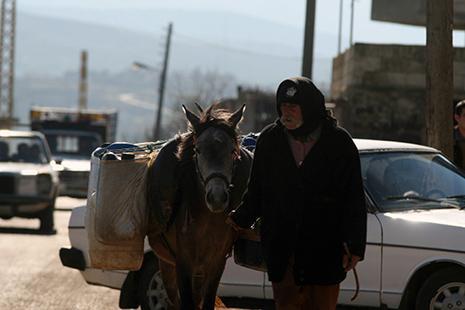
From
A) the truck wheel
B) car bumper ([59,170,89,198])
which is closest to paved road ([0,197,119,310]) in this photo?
the truck wheel

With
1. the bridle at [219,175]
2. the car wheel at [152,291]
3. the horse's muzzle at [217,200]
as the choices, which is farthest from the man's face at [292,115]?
the car wheel at [152,291]

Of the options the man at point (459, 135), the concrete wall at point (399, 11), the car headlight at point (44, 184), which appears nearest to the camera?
the man at point (459, 135)

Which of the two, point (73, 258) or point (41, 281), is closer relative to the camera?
point (73, 258)

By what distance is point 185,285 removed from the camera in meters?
9.17

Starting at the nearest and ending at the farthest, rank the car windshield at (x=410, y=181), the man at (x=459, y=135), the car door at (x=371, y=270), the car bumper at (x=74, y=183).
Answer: the car door at (x=371, y=270) → the car windshield at (x=410, y=181) → the man at (x=459, y=135) → the car bumper at (x=74, y=183)

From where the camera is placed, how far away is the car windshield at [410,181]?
1066 centimetres

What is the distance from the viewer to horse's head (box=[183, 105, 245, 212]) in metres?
8.47

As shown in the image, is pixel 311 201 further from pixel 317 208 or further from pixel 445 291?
pixel 445 291

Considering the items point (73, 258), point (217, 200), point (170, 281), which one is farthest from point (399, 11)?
point (217, 200)

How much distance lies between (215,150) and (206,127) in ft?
1.18

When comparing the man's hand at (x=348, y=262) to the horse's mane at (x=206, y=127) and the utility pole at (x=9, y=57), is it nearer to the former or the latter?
the horse's mane at (x=206, y=127)

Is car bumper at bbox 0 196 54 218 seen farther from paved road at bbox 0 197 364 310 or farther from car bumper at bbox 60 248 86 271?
car bumper at bbox 60 248 86 271

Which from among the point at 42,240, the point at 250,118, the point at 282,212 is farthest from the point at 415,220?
the point at 250,118

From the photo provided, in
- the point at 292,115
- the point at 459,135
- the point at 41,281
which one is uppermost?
the point at 292,115
